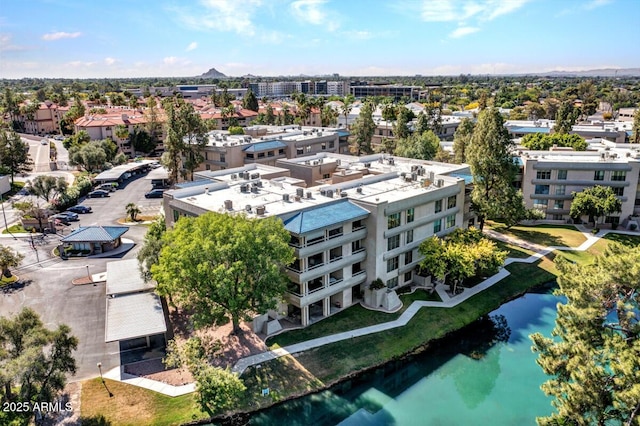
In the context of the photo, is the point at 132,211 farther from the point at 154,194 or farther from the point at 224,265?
the point at 224,265

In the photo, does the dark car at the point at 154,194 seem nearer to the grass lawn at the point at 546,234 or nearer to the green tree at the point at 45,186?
the green tree at the point at 45,186

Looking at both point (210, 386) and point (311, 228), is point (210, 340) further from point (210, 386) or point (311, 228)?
point (311, 228)

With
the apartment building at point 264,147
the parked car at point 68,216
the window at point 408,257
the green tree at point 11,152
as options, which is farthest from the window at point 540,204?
the green tree at point 11,152

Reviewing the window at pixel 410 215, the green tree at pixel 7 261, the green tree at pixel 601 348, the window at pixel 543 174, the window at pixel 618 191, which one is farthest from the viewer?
the window at pixel 543 174

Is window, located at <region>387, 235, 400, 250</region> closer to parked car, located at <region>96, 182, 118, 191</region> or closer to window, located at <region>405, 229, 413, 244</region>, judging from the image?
window, located at <region>405, 229, 413, 244</region>

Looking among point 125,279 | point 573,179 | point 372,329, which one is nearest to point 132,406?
point 125,279

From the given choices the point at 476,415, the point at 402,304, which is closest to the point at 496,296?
the point at 402,304
